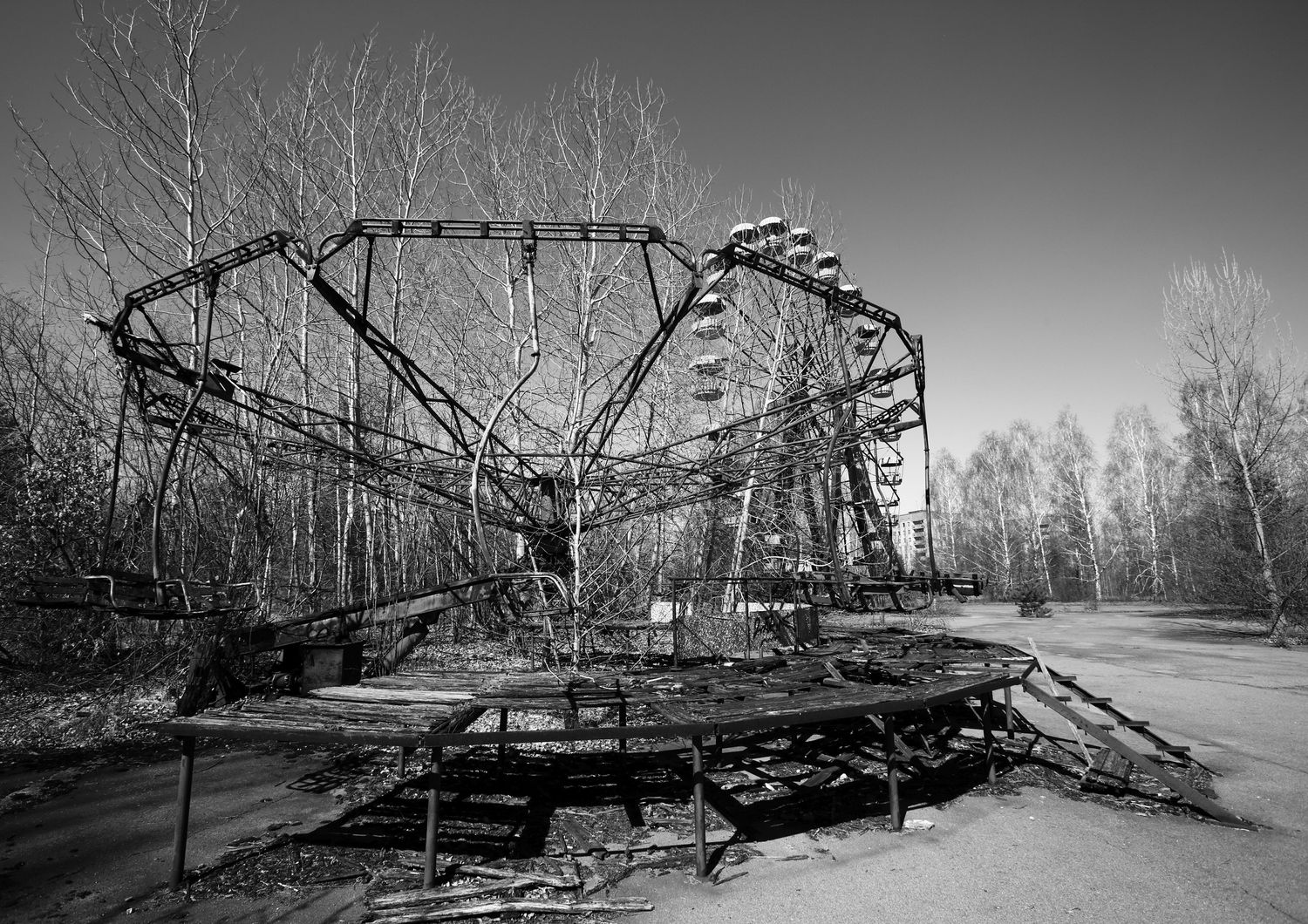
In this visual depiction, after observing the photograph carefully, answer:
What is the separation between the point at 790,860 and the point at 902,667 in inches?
128

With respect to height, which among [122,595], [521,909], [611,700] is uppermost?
[122,595]

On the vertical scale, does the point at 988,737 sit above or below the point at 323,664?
below

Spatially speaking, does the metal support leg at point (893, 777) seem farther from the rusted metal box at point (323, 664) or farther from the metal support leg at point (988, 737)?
the rusted metal box at point (323, 664)

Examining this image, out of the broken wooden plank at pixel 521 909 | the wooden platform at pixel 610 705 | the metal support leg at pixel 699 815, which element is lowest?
the broken wooden plank at pixel 521 909

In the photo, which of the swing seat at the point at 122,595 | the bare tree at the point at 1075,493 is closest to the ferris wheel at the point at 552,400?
the swing seat at the point at 122,595

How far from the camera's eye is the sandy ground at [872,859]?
4.00 meters

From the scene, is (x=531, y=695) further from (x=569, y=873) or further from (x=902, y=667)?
(x=902, y=667)

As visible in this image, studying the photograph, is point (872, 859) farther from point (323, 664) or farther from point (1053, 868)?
point (323, 664)

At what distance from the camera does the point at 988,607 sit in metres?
38.2

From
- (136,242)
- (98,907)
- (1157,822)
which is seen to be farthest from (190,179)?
(1157,822)

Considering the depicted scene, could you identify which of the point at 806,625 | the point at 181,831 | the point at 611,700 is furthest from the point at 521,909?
the point at 806,625

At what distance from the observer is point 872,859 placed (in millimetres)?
4805

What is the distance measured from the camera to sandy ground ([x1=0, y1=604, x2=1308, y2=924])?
4.00 metres

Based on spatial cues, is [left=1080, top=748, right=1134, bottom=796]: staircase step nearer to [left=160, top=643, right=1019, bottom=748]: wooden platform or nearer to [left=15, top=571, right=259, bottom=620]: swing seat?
[left=160, top=643, right=1019, bottom=748]: wooden platform
